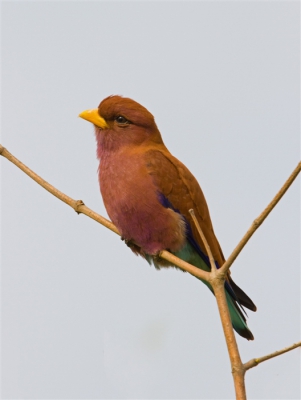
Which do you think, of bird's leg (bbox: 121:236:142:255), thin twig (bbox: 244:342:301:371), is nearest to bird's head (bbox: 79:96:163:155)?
bird's leg (bbox: 121:236:142:255)

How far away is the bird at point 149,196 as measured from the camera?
491cm

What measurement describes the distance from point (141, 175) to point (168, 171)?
198 mm

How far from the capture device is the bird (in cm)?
491

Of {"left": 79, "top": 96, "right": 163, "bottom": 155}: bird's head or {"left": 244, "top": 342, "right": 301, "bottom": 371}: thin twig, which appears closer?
{"left": 244, "top": 342, "right": 301, "bottom": 371}: thin twig

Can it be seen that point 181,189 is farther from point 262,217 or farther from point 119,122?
point 262,217

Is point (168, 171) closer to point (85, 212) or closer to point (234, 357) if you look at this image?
point (85, 212)

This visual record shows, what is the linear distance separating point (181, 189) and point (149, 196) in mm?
250

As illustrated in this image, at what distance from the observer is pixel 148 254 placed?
5.07 metres

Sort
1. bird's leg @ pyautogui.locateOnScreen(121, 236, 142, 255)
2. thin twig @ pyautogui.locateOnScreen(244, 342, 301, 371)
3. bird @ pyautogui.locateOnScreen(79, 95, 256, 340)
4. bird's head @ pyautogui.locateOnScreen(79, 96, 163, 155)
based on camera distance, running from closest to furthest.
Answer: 1. thin twig @ pyautogui.locateOnScreen(244, 342, 301, 371)
2. bird @ pyautogui.locateOnScreen(79, 95, 256, 340)
3. bird's leg @ pyautogui.locateOnScreen(121, 236, 142, 255)
4. bird's head @ pyautogui.locateOnScreen(79, 96, 163, 155)

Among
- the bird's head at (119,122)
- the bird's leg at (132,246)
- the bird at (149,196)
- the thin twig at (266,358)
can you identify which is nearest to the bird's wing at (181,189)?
the bird at (149,196)

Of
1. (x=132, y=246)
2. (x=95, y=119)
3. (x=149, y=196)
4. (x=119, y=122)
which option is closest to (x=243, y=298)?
(x=132, y=246)

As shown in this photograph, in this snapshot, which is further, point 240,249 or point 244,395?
point 240,249

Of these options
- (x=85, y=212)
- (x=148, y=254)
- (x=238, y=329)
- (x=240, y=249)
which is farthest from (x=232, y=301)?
(x=240, y=249)

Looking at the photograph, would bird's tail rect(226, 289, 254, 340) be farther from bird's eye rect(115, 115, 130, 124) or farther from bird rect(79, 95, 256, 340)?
bird's eye rect(115, 115, 130, 124)
